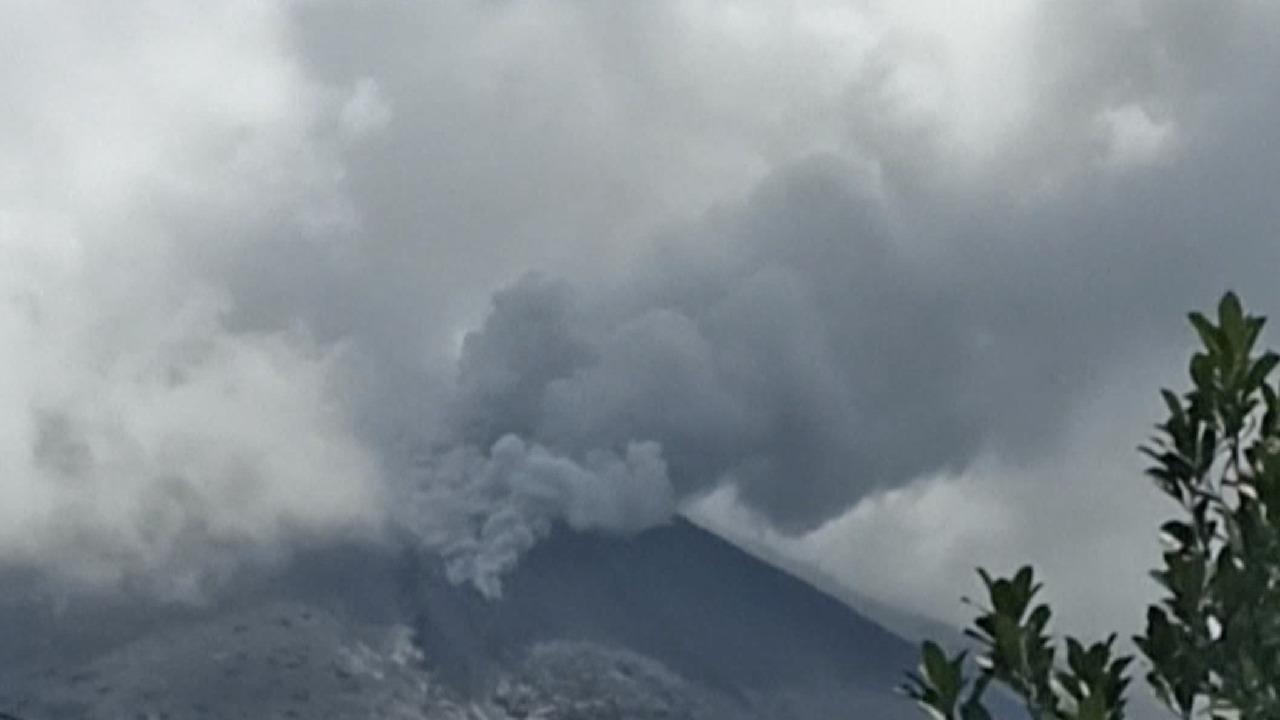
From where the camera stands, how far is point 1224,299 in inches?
777

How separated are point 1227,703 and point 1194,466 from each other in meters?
2.05

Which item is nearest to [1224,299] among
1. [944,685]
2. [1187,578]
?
[1187,578]

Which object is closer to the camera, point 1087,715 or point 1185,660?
point 1087,715

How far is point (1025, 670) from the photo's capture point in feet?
66.7

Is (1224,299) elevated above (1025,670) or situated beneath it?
elevated above

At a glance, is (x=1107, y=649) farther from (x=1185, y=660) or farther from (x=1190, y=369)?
(x=1190, y=369)

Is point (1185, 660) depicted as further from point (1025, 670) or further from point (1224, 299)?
point (1224, 299)

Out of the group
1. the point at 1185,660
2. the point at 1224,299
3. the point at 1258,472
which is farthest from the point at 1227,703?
the point at 1224,299

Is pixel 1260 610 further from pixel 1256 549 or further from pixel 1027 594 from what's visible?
pixel 1027 594

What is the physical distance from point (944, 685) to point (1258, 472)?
3.06 metres

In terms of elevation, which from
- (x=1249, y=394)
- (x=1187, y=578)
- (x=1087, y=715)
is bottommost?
(x=1087, y=715)

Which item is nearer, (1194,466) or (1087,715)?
(1087,715)

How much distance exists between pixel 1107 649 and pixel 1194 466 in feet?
5.53

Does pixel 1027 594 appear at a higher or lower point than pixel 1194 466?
lower
